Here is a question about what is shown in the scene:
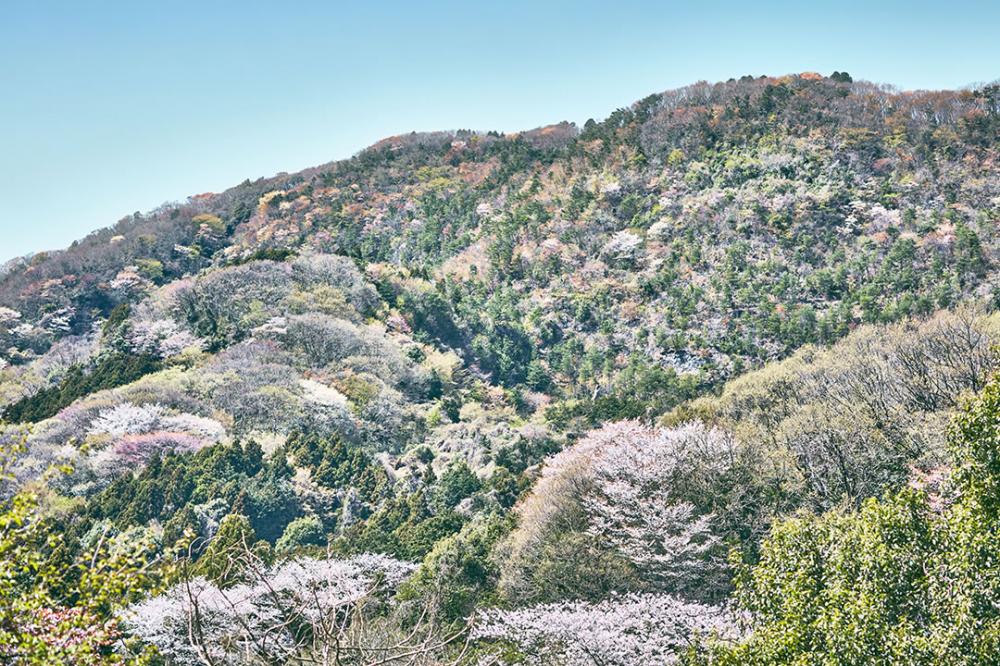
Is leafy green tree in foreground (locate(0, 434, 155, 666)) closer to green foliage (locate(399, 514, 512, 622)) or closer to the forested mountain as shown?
the forested mountain

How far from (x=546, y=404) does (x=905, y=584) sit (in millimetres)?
45647

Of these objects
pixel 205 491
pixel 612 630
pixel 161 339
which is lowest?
pixel 205 491

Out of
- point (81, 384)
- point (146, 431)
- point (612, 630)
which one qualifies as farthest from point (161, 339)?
point (612, 630)

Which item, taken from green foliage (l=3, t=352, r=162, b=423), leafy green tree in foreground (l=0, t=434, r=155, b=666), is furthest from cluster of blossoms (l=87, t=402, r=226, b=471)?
leafy green tree in foreground (l=0, t=434, r=155, b=666)

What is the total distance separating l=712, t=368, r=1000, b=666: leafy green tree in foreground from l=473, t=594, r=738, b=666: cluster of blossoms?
23.4 feet

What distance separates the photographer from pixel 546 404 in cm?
5719

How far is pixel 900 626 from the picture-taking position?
10.7 m

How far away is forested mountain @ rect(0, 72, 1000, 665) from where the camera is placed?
11312 mm

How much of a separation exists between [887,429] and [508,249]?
44.3 m

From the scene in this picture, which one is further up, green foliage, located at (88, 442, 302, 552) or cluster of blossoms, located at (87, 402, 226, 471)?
cluster of blossoms, located at (87, 402, 226, 471)

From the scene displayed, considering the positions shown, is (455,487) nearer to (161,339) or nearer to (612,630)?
(612,630)

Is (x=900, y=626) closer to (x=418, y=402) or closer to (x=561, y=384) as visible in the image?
(x=418, y=402)

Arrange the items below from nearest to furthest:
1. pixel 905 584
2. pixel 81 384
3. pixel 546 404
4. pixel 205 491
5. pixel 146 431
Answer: pixel 905 584 < pixel 205 491 < pixel 146 431 < pixel 81 384 < pixel 546 404

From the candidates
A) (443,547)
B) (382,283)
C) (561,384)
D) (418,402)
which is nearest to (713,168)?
(561,384)
